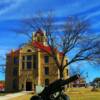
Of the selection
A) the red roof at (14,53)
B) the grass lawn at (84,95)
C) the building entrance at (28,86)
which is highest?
the red roof at (14,53)

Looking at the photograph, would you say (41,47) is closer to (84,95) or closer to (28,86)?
(28,86)

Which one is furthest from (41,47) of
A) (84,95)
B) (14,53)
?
(14,53)

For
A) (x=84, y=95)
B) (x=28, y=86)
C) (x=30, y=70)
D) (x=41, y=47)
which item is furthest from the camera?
(x=30, y=70)

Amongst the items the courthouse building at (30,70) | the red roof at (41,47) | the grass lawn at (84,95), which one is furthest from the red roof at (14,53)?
the grass lawn at (84,95)

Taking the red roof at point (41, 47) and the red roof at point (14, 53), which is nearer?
the red roof at point (41, 47)

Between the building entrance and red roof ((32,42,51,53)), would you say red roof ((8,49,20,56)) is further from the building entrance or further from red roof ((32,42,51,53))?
red roof ((32,42,51,53))

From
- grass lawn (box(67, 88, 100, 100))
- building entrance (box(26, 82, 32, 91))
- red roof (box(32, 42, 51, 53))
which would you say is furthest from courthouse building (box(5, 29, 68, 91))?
grass lawn (box(67, 88, 100, 100))

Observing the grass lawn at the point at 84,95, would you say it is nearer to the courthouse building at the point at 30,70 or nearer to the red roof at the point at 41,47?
the red roof at the point at 41,47

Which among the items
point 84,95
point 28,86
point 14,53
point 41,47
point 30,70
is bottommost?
point 84,95

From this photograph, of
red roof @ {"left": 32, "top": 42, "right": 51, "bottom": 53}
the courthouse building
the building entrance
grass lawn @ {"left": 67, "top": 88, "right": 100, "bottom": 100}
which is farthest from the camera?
the building entrance

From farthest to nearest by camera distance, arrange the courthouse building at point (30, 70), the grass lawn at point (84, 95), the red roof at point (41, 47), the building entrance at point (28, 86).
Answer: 1. the building entrance at point (28, 86)
2. the courthouse building at point (30, 70)
3. the red roof at point (41, 47)
4. the grass lawn at point (84, 95)

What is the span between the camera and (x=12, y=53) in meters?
115

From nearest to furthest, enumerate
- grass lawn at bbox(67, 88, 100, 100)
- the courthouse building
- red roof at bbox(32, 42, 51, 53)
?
1. grass lawn at bbox(67, 88, 100, 100)
2. red roof at bbox(32, 42, 51, 53)
3. the courthouse building

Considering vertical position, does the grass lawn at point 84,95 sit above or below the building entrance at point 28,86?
below
